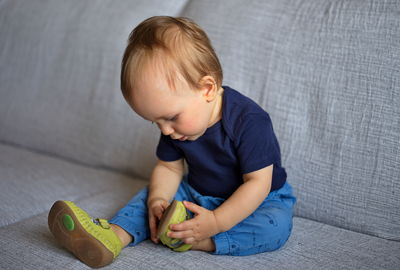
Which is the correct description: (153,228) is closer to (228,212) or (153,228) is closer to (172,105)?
(228,212)

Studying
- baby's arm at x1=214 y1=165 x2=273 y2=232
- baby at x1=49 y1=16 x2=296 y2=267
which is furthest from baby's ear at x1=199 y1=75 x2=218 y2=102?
baby's arm at x1=214 y1=165 x2=273 y2=232

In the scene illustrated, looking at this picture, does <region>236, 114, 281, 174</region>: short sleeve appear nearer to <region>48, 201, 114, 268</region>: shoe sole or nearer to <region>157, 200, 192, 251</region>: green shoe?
<region>157, 200, 192, 251</region>: green shoe

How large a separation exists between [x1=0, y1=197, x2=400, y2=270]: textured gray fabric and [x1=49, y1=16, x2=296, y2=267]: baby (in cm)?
3

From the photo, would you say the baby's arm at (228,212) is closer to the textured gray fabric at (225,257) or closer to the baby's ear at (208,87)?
the textured gray fabric at (225,257)

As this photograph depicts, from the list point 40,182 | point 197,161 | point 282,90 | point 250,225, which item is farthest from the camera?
point 40,182

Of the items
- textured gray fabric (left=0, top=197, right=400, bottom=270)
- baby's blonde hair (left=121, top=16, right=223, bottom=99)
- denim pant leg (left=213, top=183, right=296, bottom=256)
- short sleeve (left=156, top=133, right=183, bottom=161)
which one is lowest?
textured gray fabric (left=0, top=197, right=400, bottom=270)

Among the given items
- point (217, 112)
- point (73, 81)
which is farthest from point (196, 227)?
point (73, 81)

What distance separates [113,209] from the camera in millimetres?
1261

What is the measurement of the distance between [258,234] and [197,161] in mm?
251

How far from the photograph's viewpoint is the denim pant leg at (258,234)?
102cm

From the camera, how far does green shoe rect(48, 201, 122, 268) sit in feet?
3.08

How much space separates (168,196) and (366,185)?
511mm

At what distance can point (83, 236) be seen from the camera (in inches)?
37.4

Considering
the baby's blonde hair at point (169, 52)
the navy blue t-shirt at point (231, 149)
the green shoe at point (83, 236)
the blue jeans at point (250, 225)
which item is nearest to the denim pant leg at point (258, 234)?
the blue jeans at point (250, 225)
